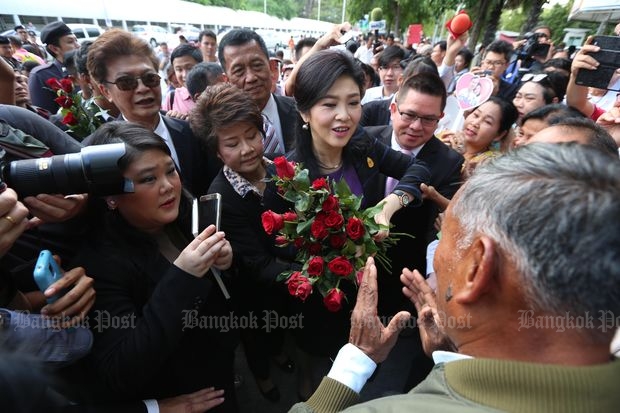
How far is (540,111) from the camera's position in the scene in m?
2.45

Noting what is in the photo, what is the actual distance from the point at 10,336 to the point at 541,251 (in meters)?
1.21

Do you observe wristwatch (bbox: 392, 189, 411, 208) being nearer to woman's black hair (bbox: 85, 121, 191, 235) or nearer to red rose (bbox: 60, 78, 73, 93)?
woman's black hair (bbox: 85, 121, 191, 235)

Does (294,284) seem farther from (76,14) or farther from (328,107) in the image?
Answer: (76,14)

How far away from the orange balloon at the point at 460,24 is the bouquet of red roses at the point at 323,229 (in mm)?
3910

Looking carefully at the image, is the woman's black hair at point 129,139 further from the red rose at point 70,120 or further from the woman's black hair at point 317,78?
the red rose at point 70,120

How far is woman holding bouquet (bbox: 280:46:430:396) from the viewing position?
6.43 ft

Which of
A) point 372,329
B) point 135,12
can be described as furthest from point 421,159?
point 135,12

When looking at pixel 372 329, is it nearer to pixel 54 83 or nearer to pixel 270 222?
pixel 270 222

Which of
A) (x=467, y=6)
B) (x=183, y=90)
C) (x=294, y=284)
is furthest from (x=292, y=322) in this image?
(x=467, y=6)

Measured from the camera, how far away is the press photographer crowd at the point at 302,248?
0.74 m

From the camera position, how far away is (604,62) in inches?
95.7
